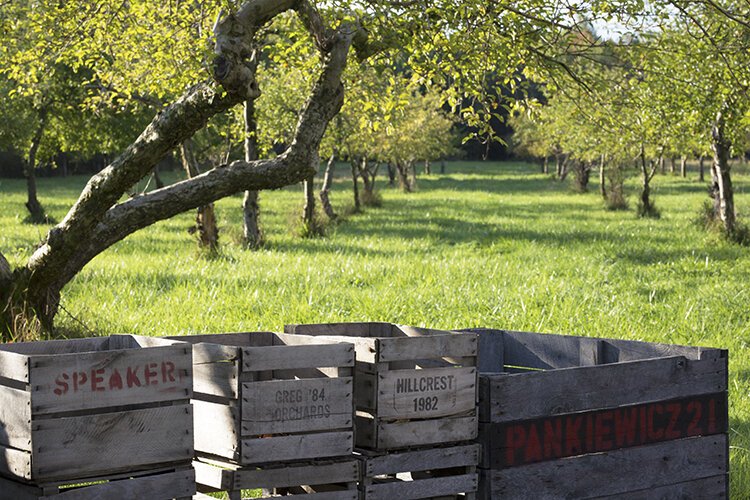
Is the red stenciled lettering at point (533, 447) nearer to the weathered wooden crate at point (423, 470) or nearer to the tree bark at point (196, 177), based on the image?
the weathered wooden crate at point (423, 470)

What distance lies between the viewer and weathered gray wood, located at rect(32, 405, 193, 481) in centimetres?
462

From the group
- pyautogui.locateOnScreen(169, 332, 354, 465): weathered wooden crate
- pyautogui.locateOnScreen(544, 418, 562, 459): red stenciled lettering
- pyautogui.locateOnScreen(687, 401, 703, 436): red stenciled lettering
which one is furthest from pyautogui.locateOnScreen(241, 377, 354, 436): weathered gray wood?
pyautogui.locateOnScreen(687, 401, 703, 436): red stenciled lettering

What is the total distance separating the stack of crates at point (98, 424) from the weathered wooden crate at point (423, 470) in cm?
87

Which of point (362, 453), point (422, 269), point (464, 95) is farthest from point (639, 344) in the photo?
point (422, 269)

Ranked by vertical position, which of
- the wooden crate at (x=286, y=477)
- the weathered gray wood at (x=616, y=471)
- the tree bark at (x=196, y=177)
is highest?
the tree bark at (x=196, y=177)

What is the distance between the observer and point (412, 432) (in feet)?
17.5

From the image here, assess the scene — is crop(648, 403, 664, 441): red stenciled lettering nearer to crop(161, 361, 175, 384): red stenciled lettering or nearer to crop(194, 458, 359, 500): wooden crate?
crop(194, 458, 359, 500): wooden crate

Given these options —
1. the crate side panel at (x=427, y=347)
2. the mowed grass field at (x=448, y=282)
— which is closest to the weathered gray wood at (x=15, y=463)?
the crate side panel at (x=427, y=347)

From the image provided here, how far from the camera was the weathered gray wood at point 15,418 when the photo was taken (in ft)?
15.2

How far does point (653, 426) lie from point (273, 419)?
7.16 ft

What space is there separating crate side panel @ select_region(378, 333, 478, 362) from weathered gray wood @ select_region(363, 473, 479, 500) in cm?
61

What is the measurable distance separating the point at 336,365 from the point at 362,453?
49 cm

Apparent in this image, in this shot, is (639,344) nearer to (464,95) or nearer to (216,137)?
(464,95)

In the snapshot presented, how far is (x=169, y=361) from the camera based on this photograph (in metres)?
4.94
